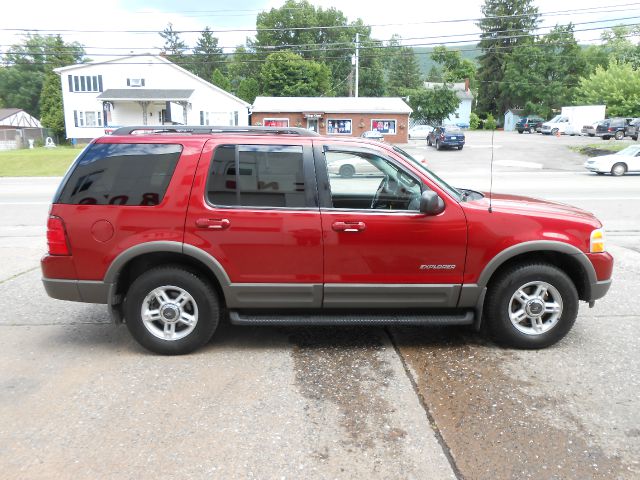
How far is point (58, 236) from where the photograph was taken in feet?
13.8

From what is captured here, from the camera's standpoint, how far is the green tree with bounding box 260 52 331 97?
65.4 metres

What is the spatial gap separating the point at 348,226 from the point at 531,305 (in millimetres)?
1658

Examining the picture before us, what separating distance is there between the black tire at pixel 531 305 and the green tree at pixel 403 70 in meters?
89.3

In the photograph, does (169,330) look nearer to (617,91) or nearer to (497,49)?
(617,91)

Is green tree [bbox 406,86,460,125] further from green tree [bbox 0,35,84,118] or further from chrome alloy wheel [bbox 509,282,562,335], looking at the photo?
chrome alloy wheel [bbox 509,282,562,335]

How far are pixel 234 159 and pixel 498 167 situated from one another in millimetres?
25455

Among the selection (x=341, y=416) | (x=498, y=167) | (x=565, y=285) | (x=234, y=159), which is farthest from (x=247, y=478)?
(x=498, y=167)

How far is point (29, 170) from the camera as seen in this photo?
2655 centimetres

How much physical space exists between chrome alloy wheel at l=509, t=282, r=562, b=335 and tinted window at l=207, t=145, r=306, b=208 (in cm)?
195

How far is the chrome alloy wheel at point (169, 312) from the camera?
428cm

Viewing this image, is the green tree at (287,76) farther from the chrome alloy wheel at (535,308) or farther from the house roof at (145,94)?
the chrome alloy wheel at (535,308)

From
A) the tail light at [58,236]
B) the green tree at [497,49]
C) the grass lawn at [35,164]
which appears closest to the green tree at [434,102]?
the green tree at [497,49]

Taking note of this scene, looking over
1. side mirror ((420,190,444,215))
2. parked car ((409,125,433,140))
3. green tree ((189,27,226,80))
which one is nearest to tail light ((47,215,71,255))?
side mirror ((420,190,444,215))

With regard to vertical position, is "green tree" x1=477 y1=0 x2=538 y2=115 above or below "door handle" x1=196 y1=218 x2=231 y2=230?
above
